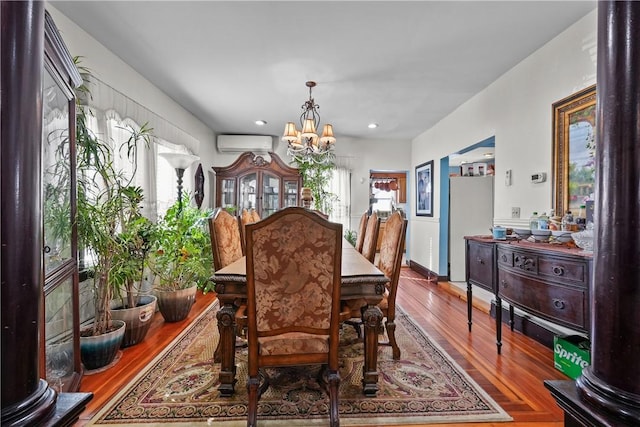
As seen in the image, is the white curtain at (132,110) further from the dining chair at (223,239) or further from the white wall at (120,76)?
the dining chair at (223,239)

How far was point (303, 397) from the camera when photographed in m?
1.69

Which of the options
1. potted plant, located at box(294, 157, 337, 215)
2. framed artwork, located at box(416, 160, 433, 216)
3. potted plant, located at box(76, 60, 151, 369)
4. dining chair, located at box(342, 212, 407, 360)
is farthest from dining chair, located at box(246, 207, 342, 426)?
framed artwork, located at box(416, 160, 433, 216)

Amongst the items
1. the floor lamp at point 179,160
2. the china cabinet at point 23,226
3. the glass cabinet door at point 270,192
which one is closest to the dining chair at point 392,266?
the china cabinet at point 23,226

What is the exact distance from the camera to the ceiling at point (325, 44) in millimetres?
2014

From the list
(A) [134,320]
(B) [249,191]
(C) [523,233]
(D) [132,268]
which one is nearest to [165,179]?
(B) [249,191]

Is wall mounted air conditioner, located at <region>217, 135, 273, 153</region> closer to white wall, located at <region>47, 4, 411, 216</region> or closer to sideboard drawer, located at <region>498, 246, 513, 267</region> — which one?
white wall, located at <region>47, 4, 411, 216</region>

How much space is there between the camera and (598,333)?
69 centimetres

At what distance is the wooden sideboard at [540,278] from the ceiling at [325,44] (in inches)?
62.8

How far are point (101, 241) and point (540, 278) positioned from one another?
9.20ft

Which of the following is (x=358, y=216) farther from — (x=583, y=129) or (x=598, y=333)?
(x=598, y=333)

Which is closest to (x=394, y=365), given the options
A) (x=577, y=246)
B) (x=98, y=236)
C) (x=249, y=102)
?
(x=577, y=246)

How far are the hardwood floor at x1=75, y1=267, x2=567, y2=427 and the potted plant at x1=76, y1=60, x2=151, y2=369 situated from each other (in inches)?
7.7

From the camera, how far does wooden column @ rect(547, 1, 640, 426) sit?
0.64 meters

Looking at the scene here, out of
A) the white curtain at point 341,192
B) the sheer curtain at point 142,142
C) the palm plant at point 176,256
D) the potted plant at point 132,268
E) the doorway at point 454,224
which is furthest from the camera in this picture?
the white curtain at point 341,192
